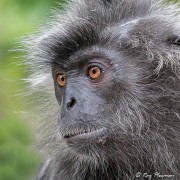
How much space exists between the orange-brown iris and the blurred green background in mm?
1281

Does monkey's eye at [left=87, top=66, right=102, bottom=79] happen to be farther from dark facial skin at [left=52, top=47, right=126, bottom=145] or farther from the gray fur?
the gray fur

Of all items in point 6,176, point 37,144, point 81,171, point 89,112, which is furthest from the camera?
point 6,176

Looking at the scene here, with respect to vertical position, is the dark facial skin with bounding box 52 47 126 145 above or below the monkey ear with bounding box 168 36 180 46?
below

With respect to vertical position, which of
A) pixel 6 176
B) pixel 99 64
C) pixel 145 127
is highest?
pixel 99 64

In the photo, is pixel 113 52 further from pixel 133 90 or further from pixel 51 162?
pixel 51 162

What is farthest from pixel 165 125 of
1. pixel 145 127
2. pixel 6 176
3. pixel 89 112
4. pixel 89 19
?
pixel 6 176

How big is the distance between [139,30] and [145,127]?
771 mm

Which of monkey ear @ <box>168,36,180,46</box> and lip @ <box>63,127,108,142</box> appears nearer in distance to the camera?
lip @ <box>63,127,108,142</box>

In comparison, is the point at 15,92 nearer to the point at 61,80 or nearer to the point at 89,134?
the point at 61,80

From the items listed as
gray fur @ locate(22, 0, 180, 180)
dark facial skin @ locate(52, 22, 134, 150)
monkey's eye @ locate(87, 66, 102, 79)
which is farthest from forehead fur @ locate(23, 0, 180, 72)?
monkey's eye @ locate(87, 66, 102, 79)

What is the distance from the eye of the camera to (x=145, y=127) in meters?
6.84

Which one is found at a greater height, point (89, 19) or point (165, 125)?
point (89, 19)

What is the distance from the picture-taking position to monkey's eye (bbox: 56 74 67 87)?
7100 mm

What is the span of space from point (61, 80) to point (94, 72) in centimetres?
38
